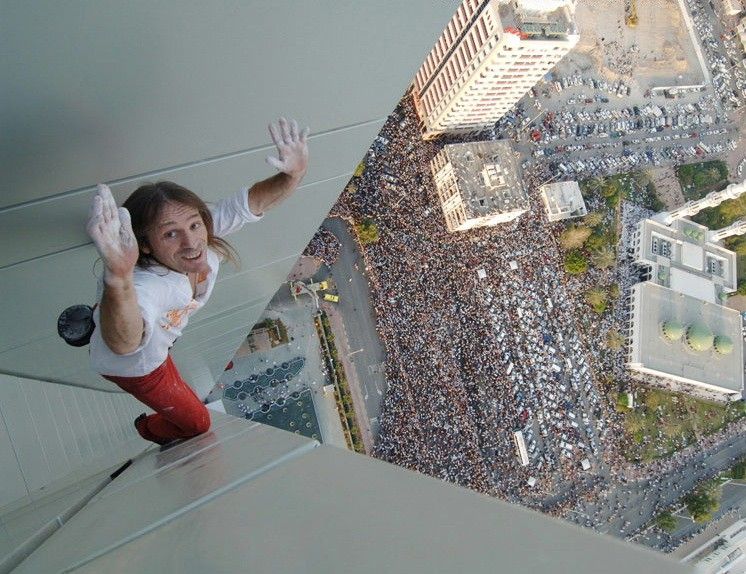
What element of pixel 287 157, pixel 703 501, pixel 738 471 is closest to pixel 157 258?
pixel 287 157

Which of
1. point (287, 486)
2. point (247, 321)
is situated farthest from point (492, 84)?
point (287, 486)

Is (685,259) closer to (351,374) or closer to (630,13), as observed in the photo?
(630,13)

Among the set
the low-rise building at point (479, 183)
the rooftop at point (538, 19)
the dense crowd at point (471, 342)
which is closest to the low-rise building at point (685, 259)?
the dense crowd at point (471, 342)

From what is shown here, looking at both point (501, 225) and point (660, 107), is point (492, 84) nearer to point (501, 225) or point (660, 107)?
point (501, 225)

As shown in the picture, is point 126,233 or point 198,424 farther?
point 198,424

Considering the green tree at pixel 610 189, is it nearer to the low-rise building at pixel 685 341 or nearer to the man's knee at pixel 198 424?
the low-rise building at pixel 685 341

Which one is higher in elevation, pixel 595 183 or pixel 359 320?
pixel 595 183
